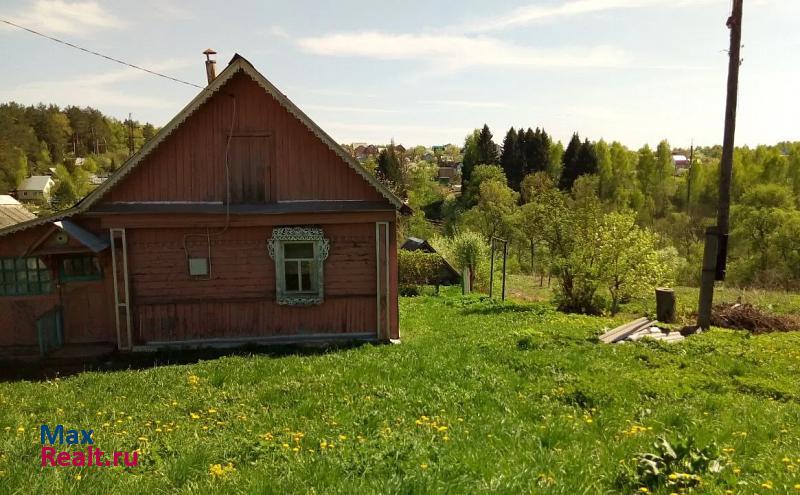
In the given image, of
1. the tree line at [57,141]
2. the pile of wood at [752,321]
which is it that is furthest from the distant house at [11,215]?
the tree line at [57,141]

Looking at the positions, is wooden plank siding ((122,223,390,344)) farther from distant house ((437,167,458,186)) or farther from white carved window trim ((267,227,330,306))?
distant house ((437,167,458,186))

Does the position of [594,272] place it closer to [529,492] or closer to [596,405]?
[596,405]

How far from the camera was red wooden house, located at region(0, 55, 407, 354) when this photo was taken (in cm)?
1298

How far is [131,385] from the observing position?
9602 mm

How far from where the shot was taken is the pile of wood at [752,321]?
16156 mm

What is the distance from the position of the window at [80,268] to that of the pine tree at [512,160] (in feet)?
236

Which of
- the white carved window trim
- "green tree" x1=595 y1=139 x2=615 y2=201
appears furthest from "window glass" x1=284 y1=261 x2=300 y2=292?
"green tree" x1=595 y1=139 x2=615 y2=201

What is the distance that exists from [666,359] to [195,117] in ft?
40.4

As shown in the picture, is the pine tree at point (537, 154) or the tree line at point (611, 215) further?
the pine tree at point (537, 154)

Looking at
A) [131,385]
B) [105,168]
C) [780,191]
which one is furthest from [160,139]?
[105,168]

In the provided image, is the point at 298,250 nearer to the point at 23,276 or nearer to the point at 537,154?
the point at 23,276

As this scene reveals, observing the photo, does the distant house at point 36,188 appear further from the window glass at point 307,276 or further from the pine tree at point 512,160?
the window glass at point 307,276

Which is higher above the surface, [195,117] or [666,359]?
[195,117]

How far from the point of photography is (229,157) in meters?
13.3
